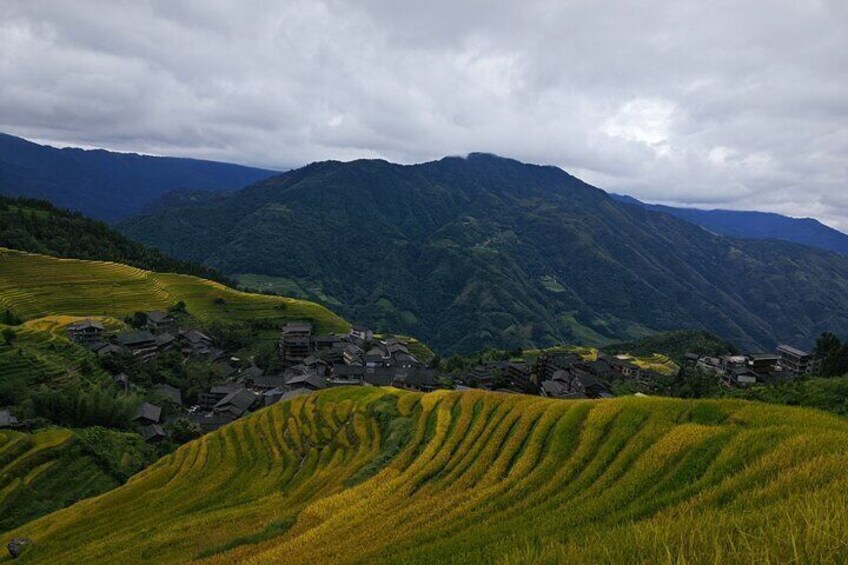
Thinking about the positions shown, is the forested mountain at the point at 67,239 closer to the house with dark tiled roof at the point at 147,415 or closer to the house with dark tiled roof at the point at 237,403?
the house with dark tiled roof at the point at 237,403

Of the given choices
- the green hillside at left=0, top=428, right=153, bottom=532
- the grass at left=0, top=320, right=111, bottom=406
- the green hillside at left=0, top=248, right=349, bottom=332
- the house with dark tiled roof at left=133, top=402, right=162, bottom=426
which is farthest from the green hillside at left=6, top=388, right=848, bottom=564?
the green hillside at left=0, top=248, right=349, bottom=332

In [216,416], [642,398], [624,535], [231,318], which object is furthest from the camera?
[231,318]

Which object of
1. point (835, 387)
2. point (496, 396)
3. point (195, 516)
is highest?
point (835, 387)

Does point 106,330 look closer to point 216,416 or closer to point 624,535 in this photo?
point 216,416

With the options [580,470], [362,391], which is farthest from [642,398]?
[362,391]

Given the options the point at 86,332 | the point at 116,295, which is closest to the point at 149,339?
the point at 86,332

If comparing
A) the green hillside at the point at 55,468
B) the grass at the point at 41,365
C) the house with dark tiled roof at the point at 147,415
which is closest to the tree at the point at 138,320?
the grass at the point at 41,365
